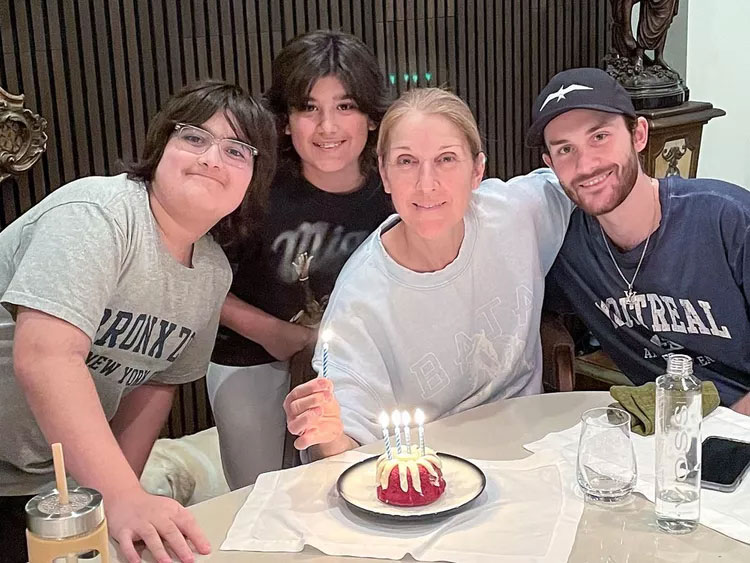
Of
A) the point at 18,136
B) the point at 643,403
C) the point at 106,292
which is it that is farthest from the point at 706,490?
the point at 18,136

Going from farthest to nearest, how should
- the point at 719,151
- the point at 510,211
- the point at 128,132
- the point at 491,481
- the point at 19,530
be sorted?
the point at 719,151 → the point at 128,132 → the point at 510,211 → the point at 19,530 → the point at 491,481

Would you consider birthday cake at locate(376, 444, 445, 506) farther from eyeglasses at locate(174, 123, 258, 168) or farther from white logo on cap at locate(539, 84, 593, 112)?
white logo on cap at locate(539, 84, 593, 112)

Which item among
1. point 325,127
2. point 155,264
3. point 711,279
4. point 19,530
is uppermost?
point 325,127

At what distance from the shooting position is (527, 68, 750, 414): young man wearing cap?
2170 millimetres

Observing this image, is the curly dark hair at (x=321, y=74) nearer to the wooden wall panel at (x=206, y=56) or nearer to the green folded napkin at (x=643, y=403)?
the wooden wall panel at (x=206, y=56)

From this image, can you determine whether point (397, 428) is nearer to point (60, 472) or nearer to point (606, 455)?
point (606, 455)

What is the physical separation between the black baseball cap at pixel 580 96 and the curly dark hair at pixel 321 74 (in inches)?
17.7

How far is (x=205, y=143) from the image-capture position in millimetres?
1999

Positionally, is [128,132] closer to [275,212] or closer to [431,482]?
[275,212]

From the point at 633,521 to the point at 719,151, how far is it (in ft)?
12.2

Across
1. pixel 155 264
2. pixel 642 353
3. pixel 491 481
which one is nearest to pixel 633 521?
pixel 491 481

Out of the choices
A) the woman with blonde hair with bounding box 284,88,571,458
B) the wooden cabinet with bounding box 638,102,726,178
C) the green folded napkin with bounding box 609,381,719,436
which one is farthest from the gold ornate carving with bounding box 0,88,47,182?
the wooden cabinet with bounding box 638,102,726,178

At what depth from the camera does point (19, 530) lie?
206 cm

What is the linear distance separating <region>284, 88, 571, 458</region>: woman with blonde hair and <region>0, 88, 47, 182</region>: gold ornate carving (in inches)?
51.3
